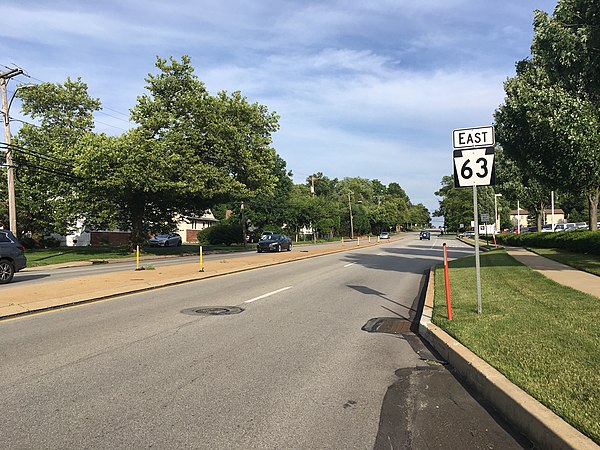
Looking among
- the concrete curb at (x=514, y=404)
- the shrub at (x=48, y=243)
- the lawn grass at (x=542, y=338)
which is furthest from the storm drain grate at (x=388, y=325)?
the shrub at (x=48, y=243)

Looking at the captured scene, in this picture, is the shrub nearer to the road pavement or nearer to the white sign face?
the road pavement

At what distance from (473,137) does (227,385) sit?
6001mm

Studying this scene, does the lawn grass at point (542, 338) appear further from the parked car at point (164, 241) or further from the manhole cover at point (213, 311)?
the parked car at point (164, 241)

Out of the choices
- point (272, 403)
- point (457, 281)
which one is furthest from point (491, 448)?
point (457, 281)

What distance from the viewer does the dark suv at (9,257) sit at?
50.6 feet

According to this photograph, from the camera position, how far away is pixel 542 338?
6.38 metres

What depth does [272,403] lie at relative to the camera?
184 inches

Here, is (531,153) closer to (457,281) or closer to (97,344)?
(457,281)

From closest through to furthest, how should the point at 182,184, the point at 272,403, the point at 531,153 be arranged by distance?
the point at 272,403 < the point at 531,153 < the point at 182,184

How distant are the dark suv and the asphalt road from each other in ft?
25.1

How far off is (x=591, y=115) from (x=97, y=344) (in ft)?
45.7

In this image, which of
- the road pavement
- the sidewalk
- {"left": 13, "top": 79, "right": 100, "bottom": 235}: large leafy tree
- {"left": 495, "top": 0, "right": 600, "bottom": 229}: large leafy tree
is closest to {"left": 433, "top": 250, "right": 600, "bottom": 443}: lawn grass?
the sidewalk

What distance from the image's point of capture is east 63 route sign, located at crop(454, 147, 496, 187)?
8133 mm

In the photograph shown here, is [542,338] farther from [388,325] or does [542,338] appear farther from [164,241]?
[164,241]
